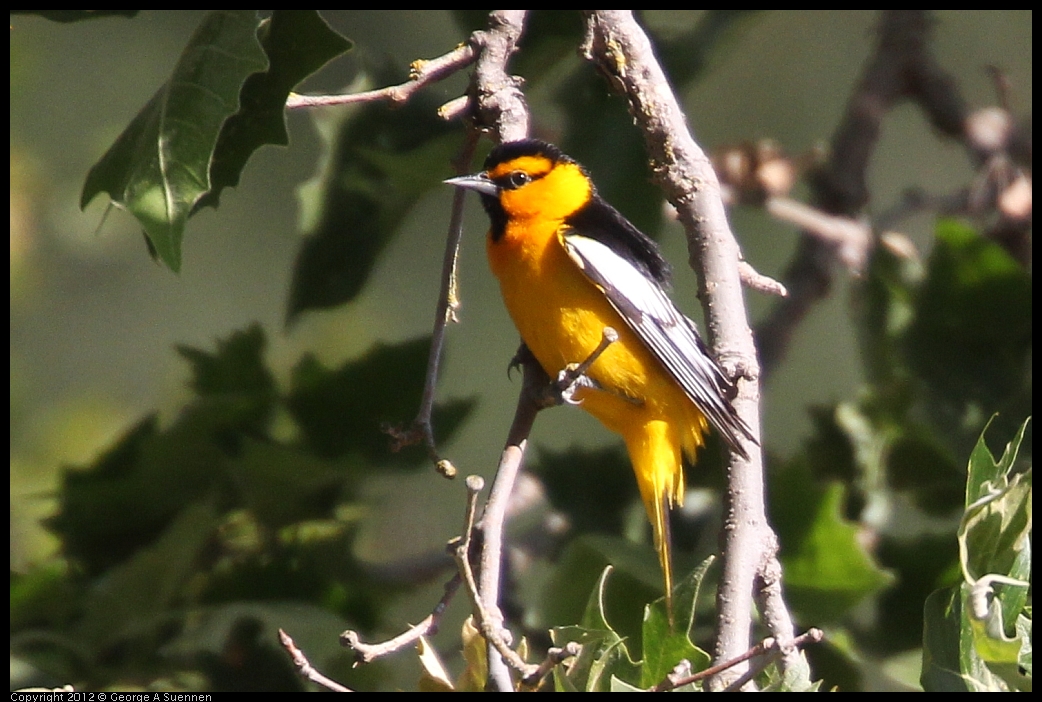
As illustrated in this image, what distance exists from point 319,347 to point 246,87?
1219 mm

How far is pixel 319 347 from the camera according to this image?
107 inches

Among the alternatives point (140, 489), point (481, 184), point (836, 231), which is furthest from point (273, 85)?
point (836, 231)

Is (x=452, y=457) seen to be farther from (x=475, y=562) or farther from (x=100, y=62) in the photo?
(x=475, y=562)

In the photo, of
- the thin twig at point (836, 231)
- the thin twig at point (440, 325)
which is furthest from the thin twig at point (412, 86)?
the thin twig at point (836, 231)

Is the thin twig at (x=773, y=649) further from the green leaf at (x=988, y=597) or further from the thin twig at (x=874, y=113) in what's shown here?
the thin twig at (x=874, y=113)

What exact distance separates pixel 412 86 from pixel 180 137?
11.6 inches

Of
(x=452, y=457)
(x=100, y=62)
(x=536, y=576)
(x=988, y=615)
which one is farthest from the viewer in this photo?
(x=100, y=62)

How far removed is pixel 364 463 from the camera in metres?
1.91

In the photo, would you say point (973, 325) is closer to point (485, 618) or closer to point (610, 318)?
point (610, 318)

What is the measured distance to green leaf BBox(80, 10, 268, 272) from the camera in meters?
1.38

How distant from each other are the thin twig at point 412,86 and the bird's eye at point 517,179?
15.0 inches

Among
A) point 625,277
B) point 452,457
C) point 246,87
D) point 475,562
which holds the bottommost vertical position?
point 452,457
